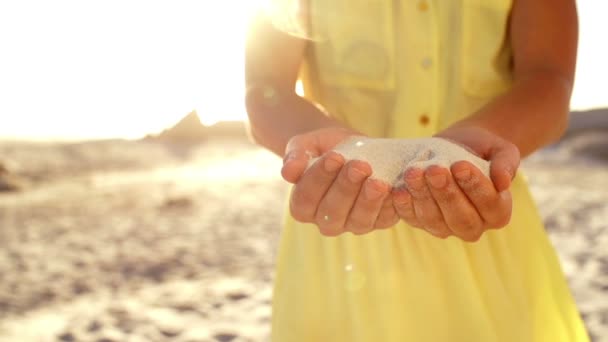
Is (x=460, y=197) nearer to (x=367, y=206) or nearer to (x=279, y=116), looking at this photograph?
(x=367, y=206)

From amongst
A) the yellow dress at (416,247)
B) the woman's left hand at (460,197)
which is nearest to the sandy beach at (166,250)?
the yellow dress at (416,247)

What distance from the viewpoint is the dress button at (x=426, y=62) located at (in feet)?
3.31

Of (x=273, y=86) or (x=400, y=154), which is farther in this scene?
(x=273, y=86)

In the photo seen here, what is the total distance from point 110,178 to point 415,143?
26.1ft

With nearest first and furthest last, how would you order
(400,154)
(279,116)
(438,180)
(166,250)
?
(438,180), (400,154), (279,116), (166,250)

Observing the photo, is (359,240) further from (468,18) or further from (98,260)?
(98,260)

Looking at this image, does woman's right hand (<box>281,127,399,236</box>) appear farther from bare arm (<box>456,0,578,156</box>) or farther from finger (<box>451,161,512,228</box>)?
bare arm (<box>456,0,578,156</box>)

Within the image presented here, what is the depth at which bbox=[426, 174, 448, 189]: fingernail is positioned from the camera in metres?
0.76

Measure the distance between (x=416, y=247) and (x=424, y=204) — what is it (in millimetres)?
214

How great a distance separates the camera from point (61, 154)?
10.4m

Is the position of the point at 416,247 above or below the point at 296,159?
below

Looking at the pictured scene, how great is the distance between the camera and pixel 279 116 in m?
0.99

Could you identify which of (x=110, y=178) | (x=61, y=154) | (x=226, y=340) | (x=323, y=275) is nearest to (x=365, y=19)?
(x=323, y=275)

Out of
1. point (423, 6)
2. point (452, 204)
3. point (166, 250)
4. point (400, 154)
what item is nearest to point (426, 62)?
point (423, 6)
